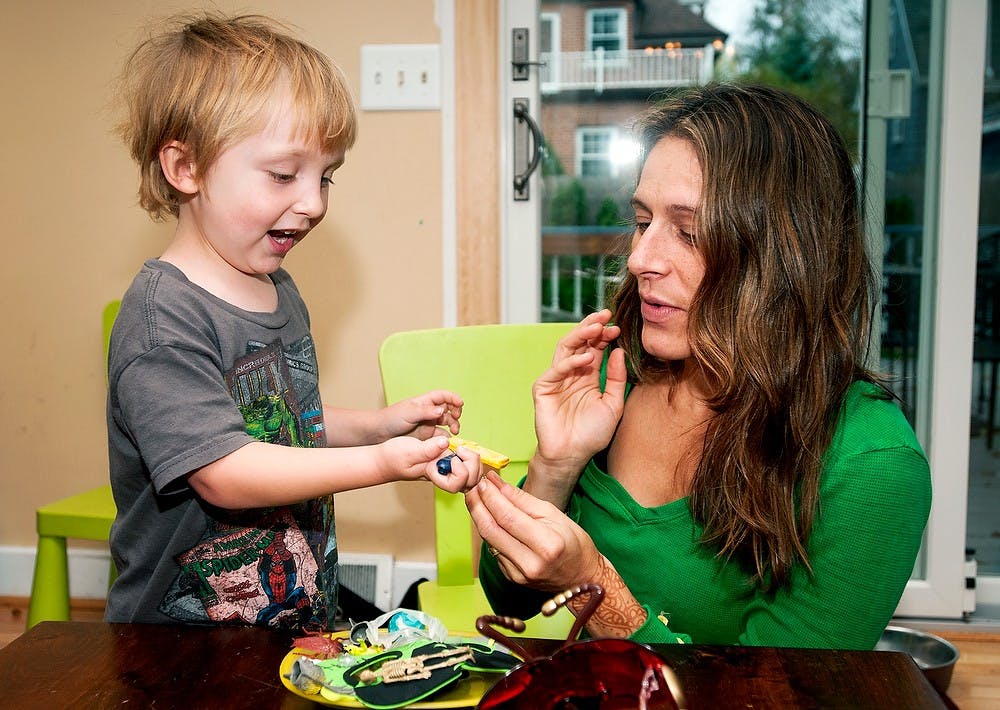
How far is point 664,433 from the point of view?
1.27m

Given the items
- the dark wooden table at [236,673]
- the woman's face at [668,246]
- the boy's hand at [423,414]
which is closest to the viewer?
the dark wooden table at [236,673]

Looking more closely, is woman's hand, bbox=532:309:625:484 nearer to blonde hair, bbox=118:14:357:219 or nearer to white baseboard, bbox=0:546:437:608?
blonde hair, bbox=118:14:357:219

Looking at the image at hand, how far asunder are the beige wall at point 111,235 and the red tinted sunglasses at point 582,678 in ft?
6.03

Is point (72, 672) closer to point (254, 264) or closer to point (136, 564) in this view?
point (136, 564)

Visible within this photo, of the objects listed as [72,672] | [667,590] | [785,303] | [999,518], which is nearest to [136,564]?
[72,672]

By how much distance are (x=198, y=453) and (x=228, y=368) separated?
18 cm

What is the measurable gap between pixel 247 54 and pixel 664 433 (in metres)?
0.76

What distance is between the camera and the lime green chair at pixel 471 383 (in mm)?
1621

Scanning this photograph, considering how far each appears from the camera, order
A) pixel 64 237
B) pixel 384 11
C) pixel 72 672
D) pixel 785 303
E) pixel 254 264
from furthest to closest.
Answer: pixel 64 237, pixel 384 11, pixel 254 264, pixel 785 303, pixel 72 672

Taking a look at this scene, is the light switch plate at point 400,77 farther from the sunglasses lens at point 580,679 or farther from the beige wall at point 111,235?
the sunglasses lens at point 580,679

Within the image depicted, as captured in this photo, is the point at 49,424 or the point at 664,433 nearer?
the point at 664,433

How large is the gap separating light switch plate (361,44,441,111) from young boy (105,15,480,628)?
42.3 inches

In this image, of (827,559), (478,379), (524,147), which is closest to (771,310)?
(827,559)

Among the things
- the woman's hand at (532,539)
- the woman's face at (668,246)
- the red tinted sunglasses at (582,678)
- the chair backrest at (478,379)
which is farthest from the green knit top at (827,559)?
the chair backrest at (478,379)
